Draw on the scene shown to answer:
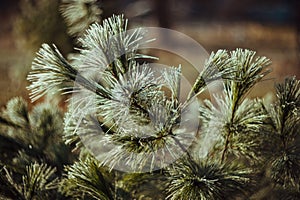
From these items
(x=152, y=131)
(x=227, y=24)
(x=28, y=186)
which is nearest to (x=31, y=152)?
(x=28, y=186)

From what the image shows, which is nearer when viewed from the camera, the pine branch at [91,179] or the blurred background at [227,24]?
the pine branch at [91,179]

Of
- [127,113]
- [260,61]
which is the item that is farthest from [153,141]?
[260,61]

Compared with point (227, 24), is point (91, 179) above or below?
below

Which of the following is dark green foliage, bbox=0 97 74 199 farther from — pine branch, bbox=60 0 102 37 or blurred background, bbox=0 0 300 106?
blurred background, bbox=0 0 300 106

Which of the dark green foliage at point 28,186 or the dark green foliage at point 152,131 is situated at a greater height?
the dark green foliage at point 152,131

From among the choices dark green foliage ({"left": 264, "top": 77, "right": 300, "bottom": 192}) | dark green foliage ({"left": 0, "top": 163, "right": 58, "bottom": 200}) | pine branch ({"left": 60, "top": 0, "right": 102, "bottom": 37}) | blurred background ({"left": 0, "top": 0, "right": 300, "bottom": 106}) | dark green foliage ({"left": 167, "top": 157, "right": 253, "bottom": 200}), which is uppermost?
blurred background ({"left": 0, "top": 0, "right": 300, "bottom": 106})

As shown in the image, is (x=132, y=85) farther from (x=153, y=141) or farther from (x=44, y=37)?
(x=44, y=37)

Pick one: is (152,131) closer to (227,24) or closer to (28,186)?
(28,186)

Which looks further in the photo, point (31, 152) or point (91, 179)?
point (31, 152)

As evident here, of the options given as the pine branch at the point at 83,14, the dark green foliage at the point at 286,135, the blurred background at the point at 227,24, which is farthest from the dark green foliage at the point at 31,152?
the blurred background at the point at 227,24

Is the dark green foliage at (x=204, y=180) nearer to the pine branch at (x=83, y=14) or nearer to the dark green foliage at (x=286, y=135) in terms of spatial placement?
the dark green foliage at (x=286, y=135)

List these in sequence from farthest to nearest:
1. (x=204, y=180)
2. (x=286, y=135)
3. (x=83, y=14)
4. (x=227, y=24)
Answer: (x=227, y=24), (x=83, y=14), (x=286, y=135), (x=204, y=180)

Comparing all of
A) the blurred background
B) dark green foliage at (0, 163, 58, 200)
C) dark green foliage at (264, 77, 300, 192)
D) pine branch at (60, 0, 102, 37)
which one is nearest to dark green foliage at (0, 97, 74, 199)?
dark green foliage at (0, 163, 58, 200)

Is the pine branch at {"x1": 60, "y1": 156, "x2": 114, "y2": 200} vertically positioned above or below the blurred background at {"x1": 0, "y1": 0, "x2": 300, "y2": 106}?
below
